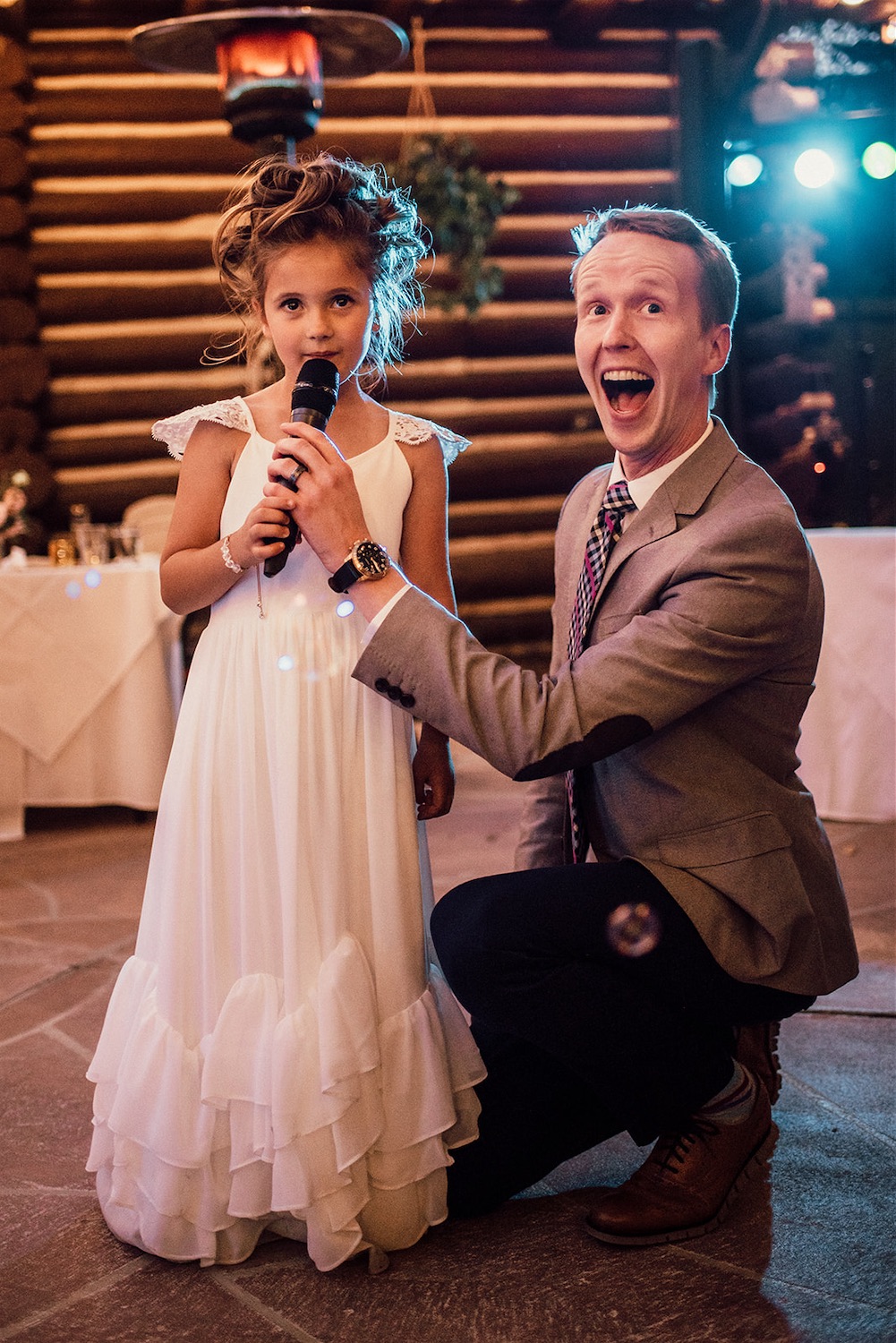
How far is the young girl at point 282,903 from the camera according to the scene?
191 centimetres

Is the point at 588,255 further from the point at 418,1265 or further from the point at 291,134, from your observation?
the point at 291,134

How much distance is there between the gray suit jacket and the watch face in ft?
0.19

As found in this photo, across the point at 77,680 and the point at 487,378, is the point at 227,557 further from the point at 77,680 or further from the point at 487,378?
the point at 487,378

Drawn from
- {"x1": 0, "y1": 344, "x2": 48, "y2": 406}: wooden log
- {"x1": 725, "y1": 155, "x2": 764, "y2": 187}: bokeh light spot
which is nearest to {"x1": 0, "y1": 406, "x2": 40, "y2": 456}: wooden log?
{"x1": 0, "y1": 344, "x2": 48, "y2": 406}: wooden log

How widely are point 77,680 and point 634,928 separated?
3351 mm

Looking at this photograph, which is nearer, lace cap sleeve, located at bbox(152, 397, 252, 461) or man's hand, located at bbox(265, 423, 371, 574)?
man's hand, located at bbox(265, 423, 371, 574)

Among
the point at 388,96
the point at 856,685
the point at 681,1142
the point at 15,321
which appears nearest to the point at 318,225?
the point at 681,1142

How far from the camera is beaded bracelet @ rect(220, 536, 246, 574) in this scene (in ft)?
6.45

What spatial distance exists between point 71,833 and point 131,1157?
10.3 feet

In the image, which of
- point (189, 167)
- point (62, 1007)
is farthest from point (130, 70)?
point (62, 1007)

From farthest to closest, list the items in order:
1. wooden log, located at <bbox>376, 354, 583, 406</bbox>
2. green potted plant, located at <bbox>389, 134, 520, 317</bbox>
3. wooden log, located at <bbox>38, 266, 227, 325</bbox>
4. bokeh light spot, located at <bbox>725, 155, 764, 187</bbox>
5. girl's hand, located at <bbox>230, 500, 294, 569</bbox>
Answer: wooden log, located at <bbox>376, 354, 583, 406</bbox> → wooden log, located at <bbox>38, 266, 227, 325</bbox> → green potted plant, located at <bbox>389, 134, 520, 317</bbox> → bokeh light spot, located at <bbox>725, 155, 764, 187</bbox> → girl's hand, located at <bbox>230, 500, 294, 569</bbox>

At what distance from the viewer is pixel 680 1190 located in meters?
2.06

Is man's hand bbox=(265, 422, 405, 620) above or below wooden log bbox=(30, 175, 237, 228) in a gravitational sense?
below

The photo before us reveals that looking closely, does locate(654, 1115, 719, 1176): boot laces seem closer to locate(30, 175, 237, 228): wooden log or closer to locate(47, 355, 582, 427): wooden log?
locate(47, 355, 582, 427): wooden log
